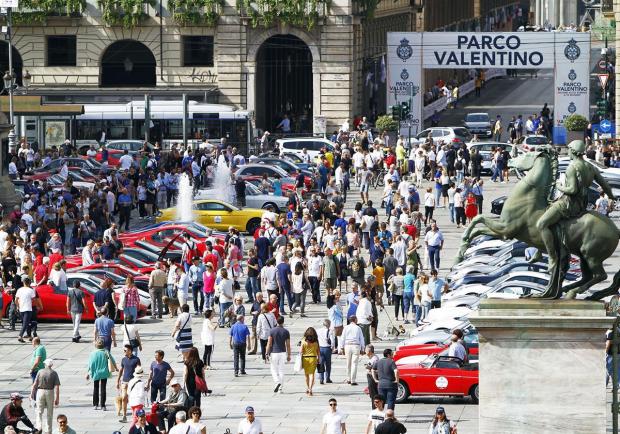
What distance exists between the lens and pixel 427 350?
31078 millimetres

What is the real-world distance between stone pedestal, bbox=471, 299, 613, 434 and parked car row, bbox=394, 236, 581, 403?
331 cm

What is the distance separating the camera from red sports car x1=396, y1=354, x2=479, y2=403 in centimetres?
3008

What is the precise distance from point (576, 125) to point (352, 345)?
147 feet

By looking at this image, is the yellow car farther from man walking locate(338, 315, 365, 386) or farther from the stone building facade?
the stone building facade

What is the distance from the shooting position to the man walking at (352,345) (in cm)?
3181

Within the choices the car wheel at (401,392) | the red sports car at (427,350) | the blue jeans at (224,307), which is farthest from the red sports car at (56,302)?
the car wheel at (401,392)

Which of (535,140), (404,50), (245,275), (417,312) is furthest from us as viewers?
(404,50)

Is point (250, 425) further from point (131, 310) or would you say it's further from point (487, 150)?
point (487, 150)

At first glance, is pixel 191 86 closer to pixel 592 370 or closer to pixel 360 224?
pixel 360 224

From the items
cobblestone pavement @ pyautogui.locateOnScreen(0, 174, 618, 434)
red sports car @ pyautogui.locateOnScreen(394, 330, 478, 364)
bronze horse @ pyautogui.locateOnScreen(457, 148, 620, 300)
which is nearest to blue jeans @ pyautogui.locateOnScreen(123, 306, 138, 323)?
cobblestone pavement @ pyautogui.locateOnScreen(0, 174, 618, 434)

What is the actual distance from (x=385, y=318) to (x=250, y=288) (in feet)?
10.4

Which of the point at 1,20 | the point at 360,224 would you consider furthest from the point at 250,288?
the point at 1,20

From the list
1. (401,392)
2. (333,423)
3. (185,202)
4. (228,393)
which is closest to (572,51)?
(185,202)

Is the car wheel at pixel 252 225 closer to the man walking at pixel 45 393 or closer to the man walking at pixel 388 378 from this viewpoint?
the man walking at pixel 388 378
